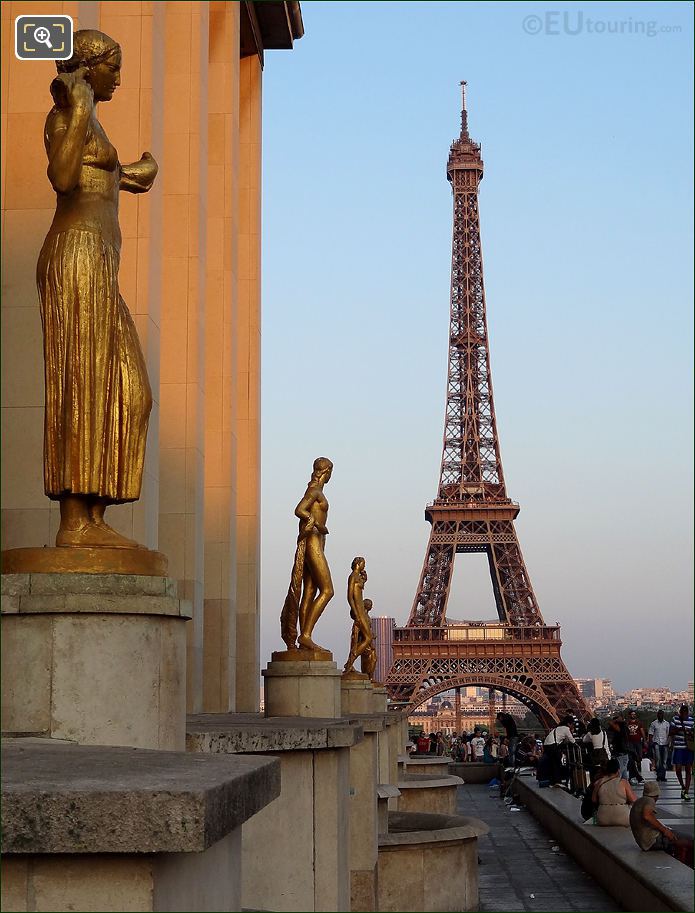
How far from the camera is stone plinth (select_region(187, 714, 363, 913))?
827 centimetres

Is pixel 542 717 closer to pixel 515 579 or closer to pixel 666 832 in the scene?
pixel 515 579

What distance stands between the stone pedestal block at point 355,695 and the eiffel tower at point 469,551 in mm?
43786

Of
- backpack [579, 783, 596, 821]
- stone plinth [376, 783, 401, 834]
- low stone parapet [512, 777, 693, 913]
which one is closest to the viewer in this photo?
low stone parapet [512, 777, 693, 913]

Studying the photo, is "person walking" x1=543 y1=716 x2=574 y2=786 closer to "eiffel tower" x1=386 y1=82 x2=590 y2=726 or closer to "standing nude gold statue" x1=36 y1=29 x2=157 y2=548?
"standing nude gold statue" x1=36 y1=29 x2=157 y2=548

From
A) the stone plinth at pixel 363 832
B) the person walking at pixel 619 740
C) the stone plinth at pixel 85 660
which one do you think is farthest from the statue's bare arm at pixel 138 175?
the person walking at pixel 619 740

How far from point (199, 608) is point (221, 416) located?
443cm

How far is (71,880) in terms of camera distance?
114 inches

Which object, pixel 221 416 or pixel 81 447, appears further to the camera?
pixel 221 416

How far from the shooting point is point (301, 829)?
8.67m

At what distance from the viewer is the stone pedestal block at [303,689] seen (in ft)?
40.4

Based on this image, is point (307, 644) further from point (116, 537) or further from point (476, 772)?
point (476, 772)

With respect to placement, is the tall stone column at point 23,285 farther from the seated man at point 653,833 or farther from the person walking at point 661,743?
the person walking at point 661,743

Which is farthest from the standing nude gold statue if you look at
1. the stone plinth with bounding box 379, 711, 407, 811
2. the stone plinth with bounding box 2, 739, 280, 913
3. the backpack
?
the stone plinth with bounding box 379, 711, 407, 811

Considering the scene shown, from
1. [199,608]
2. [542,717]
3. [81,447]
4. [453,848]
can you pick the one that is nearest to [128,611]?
[81,447]
